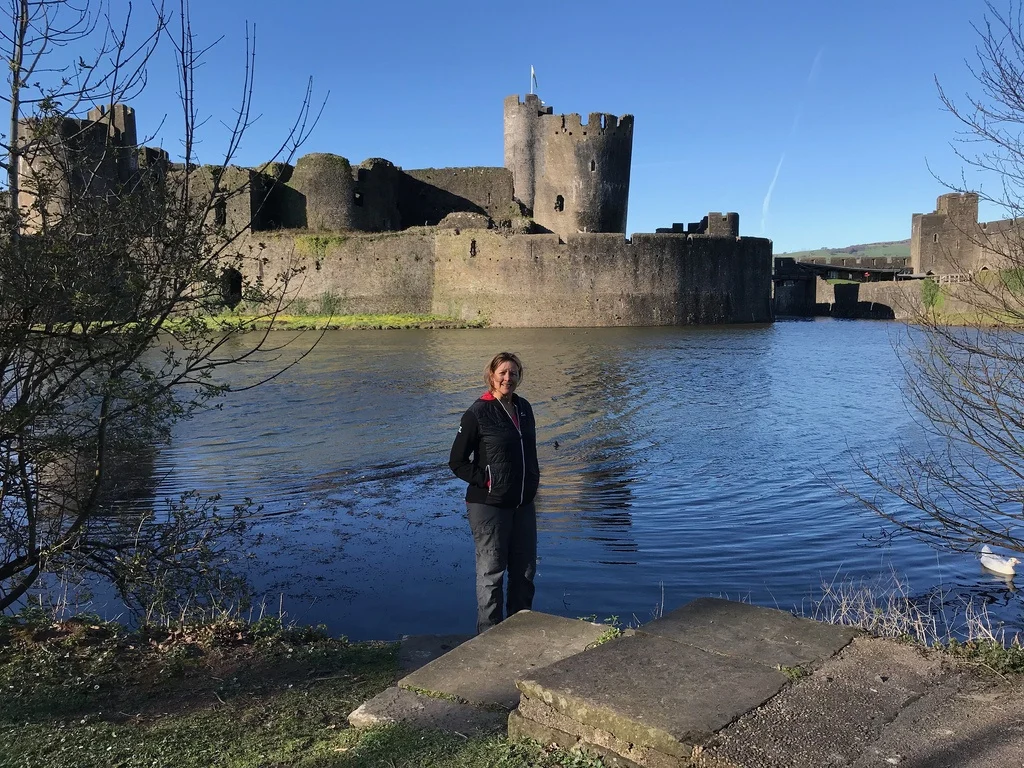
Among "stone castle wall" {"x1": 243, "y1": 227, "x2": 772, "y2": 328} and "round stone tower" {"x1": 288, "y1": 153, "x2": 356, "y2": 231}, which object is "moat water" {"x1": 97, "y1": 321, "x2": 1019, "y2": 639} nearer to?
"stone castle wall" {"x1": 243, "y1": 227, "x2": 772, "y2": 328}

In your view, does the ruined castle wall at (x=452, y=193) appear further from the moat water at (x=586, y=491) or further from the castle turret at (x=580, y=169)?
the moat water at (x=586, y=491)

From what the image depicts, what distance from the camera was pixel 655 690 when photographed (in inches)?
122

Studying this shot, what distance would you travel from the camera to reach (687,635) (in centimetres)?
370

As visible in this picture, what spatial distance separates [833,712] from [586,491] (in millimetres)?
6305

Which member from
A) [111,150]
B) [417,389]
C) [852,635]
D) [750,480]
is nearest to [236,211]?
[417,389]

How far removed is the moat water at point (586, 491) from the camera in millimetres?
6293

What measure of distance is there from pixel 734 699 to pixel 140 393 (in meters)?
3.46

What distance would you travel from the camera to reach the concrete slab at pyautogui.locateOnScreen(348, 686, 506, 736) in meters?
3.24

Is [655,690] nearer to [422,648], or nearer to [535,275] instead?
[422,648]

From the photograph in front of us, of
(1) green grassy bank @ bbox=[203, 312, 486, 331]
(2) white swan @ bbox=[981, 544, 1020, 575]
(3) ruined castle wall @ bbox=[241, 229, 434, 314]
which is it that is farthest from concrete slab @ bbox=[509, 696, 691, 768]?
(3) ruined castle wall @ bbox=[241, 229, 434, 314]

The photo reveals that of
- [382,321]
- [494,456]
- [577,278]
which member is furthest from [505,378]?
[382,321]

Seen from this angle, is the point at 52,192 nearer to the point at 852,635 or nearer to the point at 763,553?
the point at 852,635

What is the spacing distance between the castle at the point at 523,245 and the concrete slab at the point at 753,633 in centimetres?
3245

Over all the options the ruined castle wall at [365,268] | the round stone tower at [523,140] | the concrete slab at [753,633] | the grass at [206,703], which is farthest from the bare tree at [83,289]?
the round stone tower at [523,140]
